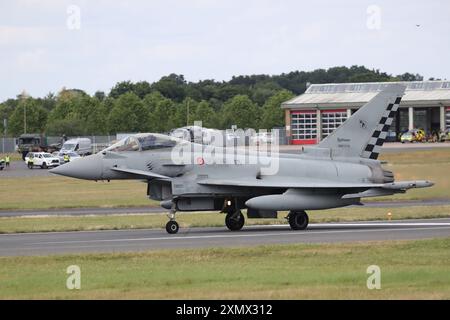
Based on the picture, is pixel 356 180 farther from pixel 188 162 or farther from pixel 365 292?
pixel 365 292

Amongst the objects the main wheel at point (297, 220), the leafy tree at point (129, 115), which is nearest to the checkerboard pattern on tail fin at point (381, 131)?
the main wheel at point (297, 220)

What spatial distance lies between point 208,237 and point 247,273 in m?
8.06

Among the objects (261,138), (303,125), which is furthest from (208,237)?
(303,125)

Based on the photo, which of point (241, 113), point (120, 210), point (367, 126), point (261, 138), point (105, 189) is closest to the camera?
point (367, 126)

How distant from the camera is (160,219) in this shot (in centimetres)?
3156

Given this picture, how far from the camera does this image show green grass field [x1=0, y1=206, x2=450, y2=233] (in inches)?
1150

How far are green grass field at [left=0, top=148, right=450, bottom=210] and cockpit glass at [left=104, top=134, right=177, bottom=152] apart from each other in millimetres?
13935

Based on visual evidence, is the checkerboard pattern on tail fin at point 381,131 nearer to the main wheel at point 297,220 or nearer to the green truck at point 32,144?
the main wheel at point 297,220

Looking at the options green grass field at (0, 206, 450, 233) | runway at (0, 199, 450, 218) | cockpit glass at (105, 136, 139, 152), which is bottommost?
runway at (0, 199, 450, 218)

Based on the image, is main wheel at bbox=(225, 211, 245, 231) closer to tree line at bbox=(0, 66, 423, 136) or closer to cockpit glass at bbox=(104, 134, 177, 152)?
cockpit glass at bbox=(104, 134, 177, 152)

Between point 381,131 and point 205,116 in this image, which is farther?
point 205,116

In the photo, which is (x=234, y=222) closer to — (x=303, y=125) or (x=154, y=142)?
(x=154, y=142)

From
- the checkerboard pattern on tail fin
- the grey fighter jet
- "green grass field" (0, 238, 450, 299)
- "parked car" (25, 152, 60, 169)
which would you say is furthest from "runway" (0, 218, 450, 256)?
"parked car" (25, 152, 60, 169)

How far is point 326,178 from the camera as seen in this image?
26938 millimetres
